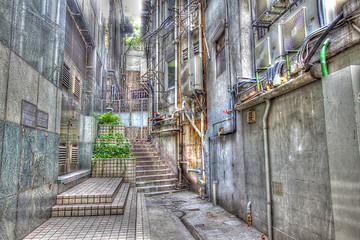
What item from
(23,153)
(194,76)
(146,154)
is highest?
(194,76)

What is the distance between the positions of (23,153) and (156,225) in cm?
377

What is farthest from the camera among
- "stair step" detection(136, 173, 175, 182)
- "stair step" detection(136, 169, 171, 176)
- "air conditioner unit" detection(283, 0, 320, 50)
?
"stair step" detection(136, 169, 171, 176)

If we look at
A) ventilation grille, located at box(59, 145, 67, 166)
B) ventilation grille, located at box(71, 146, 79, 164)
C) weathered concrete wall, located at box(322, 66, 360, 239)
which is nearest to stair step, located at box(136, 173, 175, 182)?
ventilation grille, located at box(71, 146, 79, 164)

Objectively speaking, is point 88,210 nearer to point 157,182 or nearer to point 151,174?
point 157,182

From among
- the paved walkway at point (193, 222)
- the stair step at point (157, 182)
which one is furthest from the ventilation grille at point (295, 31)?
the stair step at point (157, 182)

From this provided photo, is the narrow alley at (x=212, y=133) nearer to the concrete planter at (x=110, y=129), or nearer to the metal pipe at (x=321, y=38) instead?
the metal pipe at (x=321, y=38)

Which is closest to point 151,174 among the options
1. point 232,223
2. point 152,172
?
point 152,172

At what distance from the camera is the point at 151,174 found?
1108 centimetres

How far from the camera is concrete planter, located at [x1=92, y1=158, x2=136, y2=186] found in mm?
9062

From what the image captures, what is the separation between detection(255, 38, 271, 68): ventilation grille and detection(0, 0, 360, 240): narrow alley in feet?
0.09

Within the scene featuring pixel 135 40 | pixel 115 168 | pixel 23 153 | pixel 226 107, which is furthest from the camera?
pixel 135 40

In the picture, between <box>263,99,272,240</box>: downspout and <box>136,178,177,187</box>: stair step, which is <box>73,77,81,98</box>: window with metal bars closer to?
<box>136,178,177,187</box>: stair step

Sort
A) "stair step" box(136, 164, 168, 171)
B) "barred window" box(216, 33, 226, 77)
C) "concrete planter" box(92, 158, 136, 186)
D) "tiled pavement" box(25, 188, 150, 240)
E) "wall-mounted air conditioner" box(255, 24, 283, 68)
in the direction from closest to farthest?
1. "tiled pavement" box(25, 188, 150, 240)
2. "wall-mounted air conditioner" box(255, 24, 283, 68)
3. "barred window" box(216, 33, 226, 77)
4. "concrete planter" box(92, 158, 136, 186)
5. "stair step" box(136, 164, 168, 171)

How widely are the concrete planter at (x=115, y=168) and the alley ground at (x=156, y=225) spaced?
133cm
